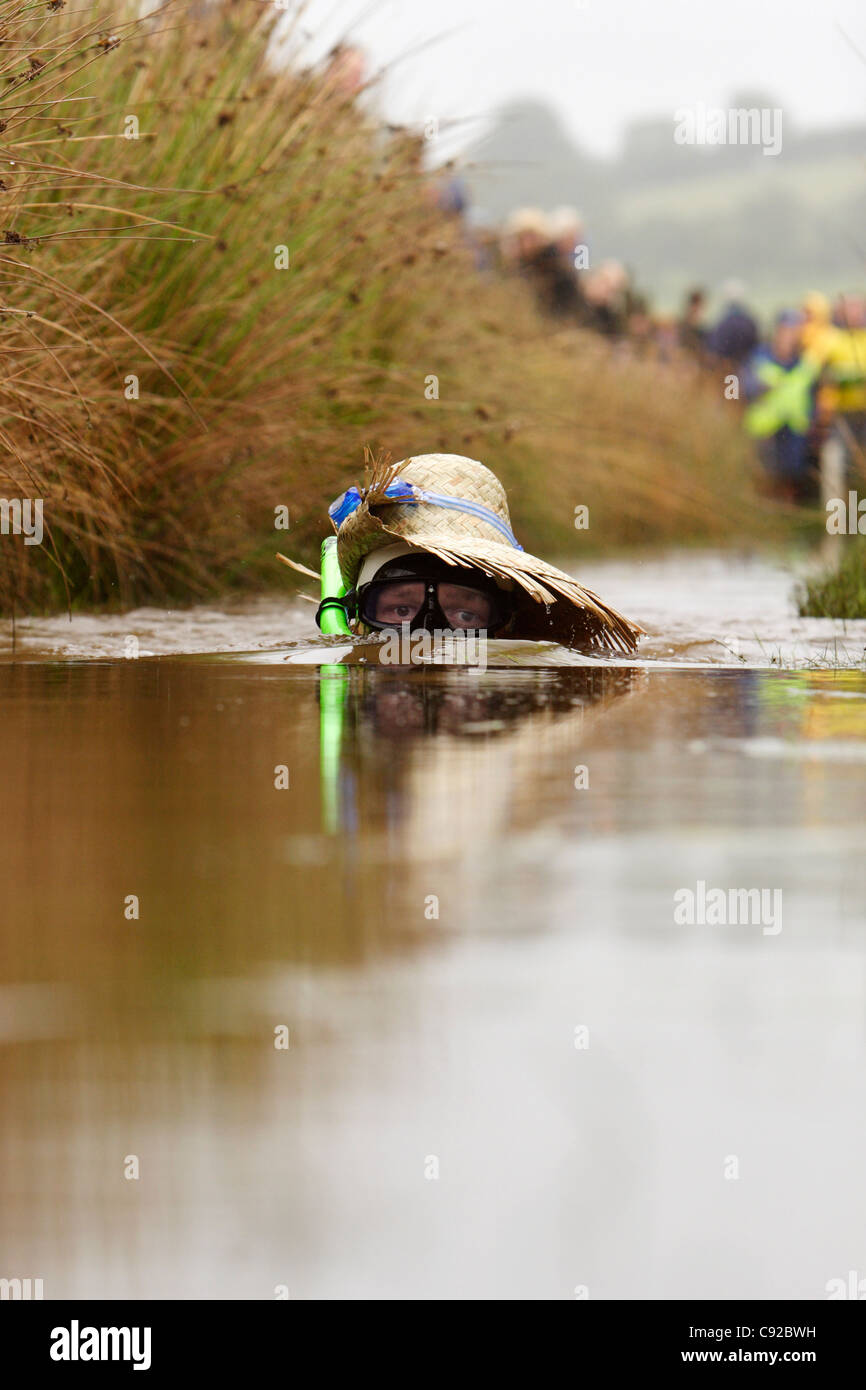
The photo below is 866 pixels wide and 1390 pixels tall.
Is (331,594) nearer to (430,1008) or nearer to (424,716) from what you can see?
(424,716)

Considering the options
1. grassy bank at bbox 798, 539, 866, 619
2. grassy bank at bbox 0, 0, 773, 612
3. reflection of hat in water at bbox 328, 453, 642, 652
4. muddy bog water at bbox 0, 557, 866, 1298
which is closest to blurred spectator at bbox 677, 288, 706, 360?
grassy bank at bbox 0, 0, 773, 612

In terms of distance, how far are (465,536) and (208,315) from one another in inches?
83.7

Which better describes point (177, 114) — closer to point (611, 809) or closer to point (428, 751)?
point (428, 751)

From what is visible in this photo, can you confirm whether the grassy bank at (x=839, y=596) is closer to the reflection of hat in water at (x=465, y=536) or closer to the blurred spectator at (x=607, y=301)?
the reflection of hat in water at (x=465, y=536)

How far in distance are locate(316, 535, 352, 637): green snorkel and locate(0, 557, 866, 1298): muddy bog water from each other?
1.33m

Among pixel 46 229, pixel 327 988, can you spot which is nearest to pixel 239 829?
pixel 327 988

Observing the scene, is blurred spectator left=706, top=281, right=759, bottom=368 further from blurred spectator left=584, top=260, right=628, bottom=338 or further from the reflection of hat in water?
the reflection of hat in water

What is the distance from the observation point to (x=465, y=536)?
6777 millimetres

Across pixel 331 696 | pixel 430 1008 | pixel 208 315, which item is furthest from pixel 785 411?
pixel 430 1008

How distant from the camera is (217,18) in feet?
29.7

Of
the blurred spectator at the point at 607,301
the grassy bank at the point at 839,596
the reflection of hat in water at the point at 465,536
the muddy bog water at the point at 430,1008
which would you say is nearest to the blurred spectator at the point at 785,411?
the blurred spectator at the point at 607,301

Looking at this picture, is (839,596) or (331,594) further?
(839,596)

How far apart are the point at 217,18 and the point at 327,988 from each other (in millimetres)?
6758
